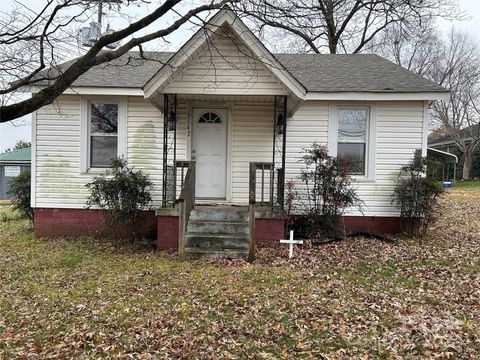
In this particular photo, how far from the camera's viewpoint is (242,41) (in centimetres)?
751

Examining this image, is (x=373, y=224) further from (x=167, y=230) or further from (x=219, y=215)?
(x=167, y=230)

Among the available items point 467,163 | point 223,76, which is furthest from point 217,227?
point 467,163

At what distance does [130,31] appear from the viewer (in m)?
4.36

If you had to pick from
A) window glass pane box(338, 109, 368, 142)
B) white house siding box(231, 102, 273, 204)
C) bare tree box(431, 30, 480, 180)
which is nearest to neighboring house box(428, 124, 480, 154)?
bare tree box(431, 30, 480, 180)

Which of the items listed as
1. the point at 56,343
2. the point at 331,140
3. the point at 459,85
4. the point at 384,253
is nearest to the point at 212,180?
the point at 331,140

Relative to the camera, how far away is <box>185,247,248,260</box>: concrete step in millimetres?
7367

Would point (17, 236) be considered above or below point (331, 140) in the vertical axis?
below

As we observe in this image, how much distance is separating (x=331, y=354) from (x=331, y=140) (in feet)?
21.9

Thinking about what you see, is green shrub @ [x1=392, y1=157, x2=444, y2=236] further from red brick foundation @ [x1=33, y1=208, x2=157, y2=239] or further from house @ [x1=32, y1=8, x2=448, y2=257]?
red brick foundation @ [x1=33, y1=208, x2=157, y2=239]

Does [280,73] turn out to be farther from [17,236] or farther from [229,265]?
[17,236]

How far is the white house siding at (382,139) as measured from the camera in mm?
9586

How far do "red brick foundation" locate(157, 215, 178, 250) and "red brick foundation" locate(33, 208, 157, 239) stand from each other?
2.44 meters

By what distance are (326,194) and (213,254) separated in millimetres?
3041

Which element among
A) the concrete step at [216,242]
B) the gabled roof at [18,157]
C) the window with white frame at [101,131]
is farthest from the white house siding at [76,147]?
the gabled roof at [18,157]
